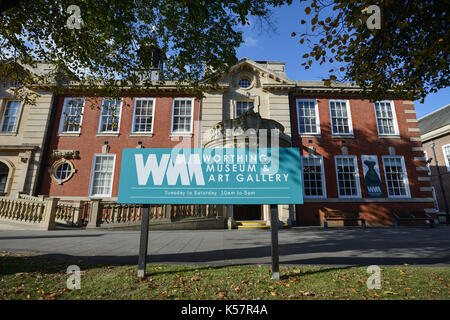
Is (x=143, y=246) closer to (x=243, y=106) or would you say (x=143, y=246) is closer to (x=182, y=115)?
(x=182, y=115)

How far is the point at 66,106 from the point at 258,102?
49.3 ft

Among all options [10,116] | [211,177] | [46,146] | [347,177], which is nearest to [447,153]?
[347,177]

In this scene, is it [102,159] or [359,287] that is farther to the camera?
[102,159]

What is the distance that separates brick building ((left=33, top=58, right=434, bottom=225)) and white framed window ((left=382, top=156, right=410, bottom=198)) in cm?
7

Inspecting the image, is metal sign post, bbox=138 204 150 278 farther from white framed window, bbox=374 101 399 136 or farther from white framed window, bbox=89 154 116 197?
white framed window, bbox=374 101 399 136

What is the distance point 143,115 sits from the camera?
1595cm

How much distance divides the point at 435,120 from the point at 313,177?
23974 millimetres

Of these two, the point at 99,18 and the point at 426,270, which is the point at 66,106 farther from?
the point at 426,270

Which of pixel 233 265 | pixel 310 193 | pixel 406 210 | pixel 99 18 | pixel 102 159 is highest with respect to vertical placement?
pixel 99 18

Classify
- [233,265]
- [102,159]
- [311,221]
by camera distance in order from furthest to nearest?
1. [102,159]
2. [311,221]
3. [233,265]

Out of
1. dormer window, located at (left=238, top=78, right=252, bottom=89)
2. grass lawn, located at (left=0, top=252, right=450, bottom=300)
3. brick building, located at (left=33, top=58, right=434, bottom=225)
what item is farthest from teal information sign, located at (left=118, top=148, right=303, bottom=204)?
dormer window, located at (left=238, top=78, right=252, bottom=89)

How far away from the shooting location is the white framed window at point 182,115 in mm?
15734
